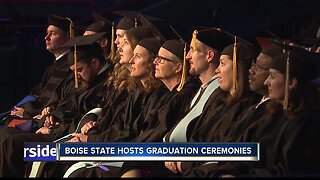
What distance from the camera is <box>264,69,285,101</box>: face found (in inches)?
223

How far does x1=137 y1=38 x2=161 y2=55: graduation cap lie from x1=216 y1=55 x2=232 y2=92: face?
3.11ft

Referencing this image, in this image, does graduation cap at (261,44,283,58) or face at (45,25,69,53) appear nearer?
graduation cap at (261,44,283,58)

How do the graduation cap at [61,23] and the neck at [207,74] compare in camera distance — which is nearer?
the neck at [207,74]

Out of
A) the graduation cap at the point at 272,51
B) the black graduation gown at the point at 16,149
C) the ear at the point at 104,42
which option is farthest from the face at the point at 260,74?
the ear at the point at 104,42

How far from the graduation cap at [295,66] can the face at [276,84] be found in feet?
0.09

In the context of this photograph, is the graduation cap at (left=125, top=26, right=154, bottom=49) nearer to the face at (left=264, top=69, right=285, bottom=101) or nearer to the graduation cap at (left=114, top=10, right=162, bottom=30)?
the graduation cap at (left=114, top=10, right=162, bottom=30)

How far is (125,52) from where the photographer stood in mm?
7305

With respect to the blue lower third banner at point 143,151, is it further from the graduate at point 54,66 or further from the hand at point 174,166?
the graduate at point 54,66

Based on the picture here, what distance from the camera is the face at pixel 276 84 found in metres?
5.66

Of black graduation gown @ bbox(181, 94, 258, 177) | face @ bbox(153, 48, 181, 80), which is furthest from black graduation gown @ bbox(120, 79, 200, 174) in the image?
black graduation gown @ bbox(181, 94, 258, 177)

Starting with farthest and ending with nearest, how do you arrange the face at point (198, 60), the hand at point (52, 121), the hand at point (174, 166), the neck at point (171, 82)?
the hand at point (52, 121) → the neck at point (171, 82) → the face at point (198, 60) → the hand at point (174, 166)

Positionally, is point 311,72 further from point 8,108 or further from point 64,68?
point 8,108

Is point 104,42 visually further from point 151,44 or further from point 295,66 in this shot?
point 295,66

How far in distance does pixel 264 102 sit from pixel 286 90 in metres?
0.27
